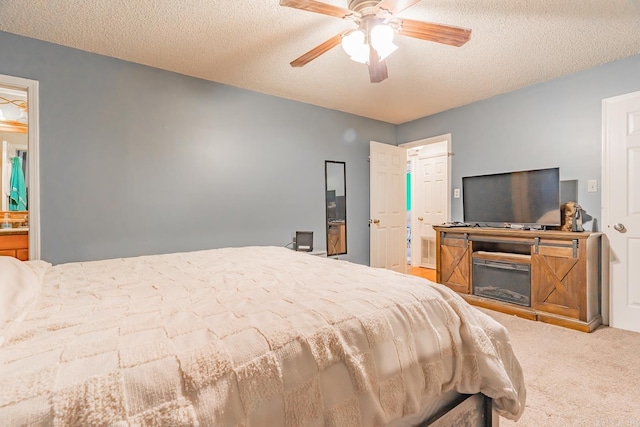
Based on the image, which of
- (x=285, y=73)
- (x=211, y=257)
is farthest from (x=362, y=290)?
(x=285, y=73)

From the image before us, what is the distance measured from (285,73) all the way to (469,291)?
324cm

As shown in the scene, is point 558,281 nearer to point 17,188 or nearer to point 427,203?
point 427,203

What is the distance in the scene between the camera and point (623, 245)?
2.83m

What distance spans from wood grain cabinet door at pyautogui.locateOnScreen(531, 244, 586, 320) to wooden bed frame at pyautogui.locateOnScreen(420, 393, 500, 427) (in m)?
2.21

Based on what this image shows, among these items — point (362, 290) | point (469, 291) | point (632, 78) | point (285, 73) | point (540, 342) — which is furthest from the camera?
point (469, 291)

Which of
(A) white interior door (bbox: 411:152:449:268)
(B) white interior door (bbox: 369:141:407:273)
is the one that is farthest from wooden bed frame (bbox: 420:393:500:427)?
(A) white interior door (bbox: 411:152:449:268)

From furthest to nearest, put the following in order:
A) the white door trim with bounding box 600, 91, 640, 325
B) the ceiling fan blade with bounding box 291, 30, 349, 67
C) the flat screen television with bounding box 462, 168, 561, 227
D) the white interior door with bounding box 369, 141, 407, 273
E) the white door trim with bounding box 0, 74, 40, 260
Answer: the white interior door with bounding box 369, 141, 407, 273
the flat screen television with bounding box 462, 168, 561, 227
the white door trim with bounding box 600, 91, 640, 325
the white door trim with bounding box 0, 74, 40, 260
the ceiling fan blade with bounding box 291, 30, 349, 67

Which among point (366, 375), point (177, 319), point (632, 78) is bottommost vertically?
point (366, 375)

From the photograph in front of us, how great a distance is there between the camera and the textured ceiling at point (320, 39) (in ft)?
6.75

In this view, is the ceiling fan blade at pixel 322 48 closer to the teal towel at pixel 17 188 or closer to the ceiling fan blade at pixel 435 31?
the ceiling fan blade at pixel 435 31

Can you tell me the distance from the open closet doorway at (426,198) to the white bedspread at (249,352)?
180 inches

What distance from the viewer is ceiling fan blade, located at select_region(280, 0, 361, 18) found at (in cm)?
159

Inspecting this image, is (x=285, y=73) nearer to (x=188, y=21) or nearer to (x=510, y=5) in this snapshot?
(x=188, y=21)

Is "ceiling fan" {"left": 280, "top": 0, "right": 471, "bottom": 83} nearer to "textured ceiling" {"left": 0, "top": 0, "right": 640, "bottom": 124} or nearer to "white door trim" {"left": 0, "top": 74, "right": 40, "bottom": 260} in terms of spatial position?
"textured ceiling" {"left": 0, "top": 0, "right": 640, "bottom": 124}
